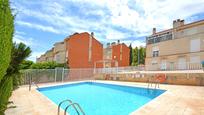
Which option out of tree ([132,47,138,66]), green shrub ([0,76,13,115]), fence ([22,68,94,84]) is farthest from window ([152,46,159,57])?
green shrub ([0,76,13,115])

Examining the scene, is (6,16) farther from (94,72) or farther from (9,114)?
(94,72)

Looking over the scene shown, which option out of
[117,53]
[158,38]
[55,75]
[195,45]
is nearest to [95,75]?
[55,75]

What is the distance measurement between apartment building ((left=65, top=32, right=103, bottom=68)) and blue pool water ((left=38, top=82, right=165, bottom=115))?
39.5 feet

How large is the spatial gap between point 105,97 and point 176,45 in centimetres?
2287

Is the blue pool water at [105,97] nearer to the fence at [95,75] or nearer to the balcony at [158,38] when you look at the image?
the fence at [95,75]

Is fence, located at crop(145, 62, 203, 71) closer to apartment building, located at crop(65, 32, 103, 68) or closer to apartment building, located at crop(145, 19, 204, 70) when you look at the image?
apartment building, located at crop(145, 19, 204, 70)

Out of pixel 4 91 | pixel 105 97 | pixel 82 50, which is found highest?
pixel 82 50

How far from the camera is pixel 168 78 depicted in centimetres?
1797

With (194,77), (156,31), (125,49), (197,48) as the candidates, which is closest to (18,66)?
(194,77)

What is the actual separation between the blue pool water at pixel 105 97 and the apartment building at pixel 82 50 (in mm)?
12041

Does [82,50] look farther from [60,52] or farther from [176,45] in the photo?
[176,45]

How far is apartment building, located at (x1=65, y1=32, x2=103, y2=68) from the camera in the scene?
1299 inches

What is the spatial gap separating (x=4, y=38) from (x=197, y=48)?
30.2 meters

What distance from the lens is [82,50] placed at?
34562 mm
